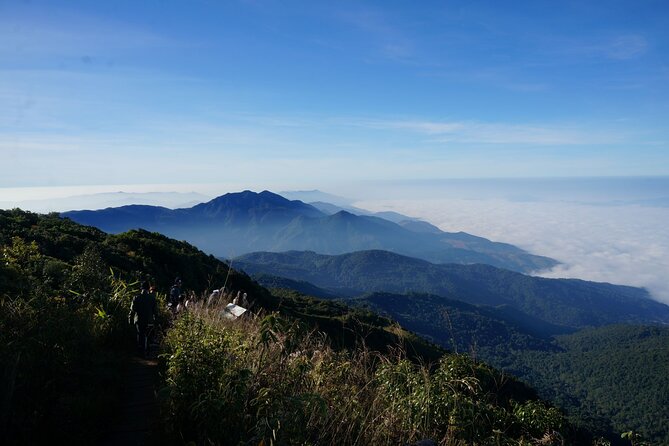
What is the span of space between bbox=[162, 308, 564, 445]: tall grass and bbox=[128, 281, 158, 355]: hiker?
226 cm

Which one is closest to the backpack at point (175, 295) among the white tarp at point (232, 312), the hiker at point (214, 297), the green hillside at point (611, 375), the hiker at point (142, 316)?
the hiker at point (214, 297)

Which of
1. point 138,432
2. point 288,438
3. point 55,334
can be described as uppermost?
point 55,334

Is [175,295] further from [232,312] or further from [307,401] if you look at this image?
[307,401]

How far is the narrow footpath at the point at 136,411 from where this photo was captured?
4.61 meters

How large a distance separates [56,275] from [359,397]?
8.93m

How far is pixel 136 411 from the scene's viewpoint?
5.30m

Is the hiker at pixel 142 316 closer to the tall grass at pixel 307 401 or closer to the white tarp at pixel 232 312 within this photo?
the white tarp at pixel 232 312

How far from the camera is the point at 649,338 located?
151250 mm

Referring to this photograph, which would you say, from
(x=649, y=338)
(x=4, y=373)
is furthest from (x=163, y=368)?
(x=649, y=338)

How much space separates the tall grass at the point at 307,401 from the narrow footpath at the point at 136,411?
1.67 ft

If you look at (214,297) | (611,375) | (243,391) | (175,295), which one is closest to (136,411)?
(243,391)

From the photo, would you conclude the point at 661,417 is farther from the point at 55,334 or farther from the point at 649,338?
the point at 55,334

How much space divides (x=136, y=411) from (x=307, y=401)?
2764 millimetres

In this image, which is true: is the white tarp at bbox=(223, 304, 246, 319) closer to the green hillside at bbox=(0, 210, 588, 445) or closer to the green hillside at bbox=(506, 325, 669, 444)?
the green hillside at bbox=(0, 210, 588, 445)
